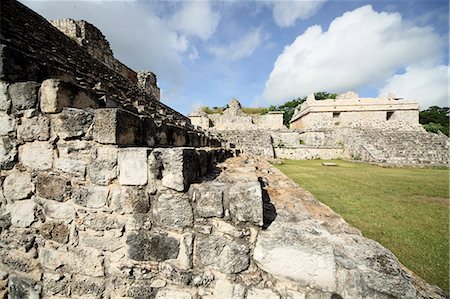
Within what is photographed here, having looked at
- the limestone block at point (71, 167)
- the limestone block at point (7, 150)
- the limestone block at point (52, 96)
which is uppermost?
the limestone block at point (52, 96)

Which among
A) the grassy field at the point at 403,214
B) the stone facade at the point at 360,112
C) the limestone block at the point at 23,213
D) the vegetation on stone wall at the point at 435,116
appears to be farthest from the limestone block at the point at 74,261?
the vegetation on stone wall at the point at 435,116

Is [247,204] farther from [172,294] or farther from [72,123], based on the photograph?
[72,123]

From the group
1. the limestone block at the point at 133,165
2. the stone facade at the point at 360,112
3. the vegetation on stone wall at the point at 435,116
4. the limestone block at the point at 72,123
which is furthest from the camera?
the vegetation on stone wall at the point at 435,116

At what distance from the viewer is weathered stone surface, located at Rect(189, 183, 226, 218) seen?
4.99 ft

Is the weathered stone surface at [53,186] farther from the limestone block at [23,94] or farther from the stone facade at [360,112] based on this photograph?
the stone facade at [360,112]

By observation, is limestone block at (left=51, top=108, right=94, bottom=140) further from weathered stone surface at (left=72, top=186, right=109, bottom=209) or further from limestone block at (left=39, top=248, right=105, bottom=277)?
limestone block at (left=39, top=248, right=105, bottom=277)

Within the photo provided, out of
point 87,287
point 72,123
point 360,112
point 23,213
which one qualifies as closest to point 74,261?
point 87,287

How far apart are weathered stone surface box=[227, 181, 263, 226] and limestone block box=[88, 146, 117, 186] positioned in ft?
3.24

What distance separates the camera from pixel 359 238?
165 centimetres

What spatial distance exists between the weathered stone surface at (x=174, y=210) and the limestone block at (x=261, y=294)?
625 millimetres

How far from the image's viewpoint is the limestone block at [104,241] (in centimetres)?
164

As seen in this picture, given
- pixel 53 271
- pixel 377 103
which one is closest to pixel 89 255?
pixel 53 271

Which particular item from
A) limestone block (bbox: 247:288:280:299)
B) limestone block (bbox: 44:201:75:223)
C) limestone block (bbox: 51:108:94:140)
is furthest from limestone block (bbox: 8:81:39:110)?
limestone block (bbox: 247:288:280:299)

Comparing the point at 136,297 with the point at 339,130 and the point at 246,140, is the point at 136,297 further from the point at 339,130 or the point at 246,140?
the point at 339,130
